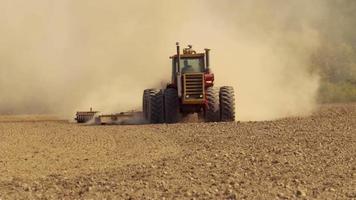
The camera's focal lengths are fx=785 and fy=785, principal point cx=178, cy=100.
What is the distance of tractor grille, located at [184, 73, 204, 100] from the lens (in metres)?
25.9

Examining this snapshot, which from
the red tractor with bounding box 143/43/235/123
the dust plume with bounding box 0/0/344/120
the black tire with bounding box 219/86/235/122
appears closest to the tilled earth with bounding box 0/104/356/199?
the black tire with bounding box 219/86/235/122

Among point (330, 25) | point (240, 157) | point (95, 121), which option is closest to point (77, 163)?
point (240, 157)

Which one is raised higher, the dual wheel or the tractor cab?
the tractor cab

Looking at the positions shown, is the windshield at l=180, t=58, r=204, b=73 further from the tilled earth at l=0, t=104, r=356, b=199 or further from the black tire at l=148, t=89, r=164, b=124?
the tilled earth at l=0, t=104, r=356, b=199

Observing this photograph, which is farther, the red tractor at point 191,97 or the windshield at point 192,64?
the windshield at point 192,64

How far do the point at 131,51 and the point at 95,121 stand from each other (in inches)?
548

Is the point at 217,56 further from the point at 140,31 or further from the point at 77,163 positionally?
the point at 77,163

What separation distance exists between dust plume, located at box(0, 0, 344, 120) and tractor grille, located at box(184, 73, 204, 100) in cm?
1003

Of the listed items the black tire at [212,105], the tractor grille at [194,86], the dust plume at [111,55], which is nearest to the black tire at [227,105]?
the black tire at [212,105]

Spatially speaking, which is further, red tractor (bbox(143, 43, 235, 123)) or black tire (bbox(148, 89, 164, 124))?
black tire (bbox(148, 89, 164, 124))

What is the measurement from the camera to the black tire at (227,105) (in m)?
25.6

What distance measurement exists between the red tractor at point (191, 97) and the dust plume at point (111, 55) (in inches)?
359

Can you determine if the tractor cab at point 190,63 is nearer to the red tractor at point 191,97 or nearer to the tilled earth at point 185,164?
the red tractor at point 191,97

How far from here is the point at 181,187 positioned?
35.4ft
